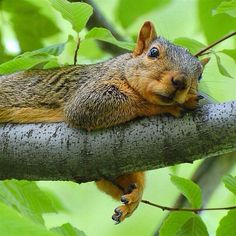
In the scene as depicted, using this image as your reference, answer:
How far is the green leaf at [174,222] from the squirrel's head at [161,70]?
1.47 feet

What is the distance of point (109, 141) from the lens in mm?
2322

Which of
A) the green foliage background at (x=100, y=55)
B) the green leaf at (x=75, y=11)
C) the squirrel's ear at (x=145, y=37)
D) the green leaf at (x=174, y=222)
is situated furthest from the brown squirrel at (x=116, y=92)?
the green leaf at (x=75, y=11)

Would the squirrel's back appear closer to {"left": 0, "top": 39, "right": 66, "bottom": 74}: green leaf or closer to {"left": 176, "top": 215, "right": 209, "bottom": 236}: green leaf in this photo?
{"left": 0, "top": 39, "right": 66, "bottom": 74}: green leaf

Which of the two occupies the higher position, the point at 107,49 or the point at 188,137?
the point at 188,137

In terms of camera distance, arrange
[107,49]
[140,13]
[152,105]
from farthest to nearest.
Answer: [107,49] < [140,13] < [152,105]

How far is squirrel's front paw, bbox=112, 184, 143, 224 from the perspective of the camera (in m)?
2.65

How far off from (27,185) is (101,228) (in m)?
4.30

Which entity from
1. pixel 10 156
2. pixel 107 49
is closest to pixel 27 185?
pixel 10 156

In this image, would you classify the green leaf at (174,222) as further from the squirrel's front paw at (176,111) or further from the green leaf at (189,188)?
the squirrel's front paw at (176,111)

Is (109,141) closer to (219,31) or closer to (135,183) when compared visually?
(135,183)

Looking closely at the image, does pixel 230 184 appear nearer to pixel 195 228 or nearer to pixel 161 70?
pixel 195 228

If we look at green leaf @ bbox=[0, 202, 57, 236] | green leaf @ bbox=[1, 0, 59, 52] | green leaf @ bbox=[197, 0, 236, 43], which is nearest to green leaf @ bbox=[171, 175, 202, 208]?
green leaf @ bbox=[197, 0, 236, 43]

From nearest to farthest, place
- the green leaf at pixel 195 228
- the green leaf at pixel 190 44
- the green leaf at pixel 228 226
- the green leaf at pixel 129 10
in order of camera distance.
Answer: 1. the green leaf at pixel 228 226
2. the green leaf at pixel 195 228
3. the green leaf at pixel 190 44
4. the green leaf at pixel 129 10

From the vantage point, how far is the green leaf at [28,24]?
3.75 meters
